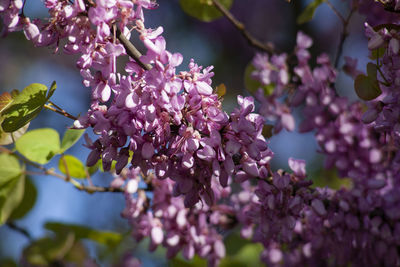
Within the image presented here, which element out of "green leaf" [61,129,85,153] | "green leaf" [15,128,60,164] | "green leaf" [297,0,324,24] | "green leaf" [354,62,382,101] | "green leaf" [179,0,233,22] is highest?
"green leaf" [354,62,382,101]

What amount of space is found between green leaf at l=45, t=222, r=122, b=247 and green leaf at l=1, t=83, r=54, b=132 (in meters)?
0.73

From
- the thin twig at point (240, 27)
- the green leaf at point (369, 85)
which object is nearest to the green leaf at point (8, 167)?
the thin twig at point (240, 27)

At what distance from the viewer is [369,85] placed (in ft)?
2.78

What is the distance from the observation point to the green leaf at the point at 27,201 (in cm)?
140

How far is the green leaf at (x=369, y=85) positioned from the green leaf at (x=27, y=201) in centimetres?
108

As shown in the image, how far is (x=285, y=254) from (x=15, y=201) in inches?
31.1

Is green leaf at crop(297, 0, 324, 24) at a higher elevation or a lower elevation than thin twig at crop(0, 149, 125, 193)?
higher

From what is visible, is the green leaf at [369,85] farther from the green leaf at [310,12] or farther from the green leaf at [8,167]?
the green leaf at [8,167]

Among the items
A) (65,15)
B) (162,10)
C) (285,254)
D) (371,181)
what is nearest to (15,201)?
(65,15)

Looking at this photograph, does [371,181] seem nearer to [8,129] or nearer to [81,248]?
[8,129]

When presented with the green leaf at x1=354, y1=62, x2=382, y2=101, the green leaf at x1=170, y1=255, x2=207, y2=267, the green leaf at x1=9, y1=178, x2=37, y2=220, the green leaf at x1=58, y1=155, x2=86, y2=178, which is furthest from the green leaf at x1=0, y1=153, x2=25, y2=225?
the green leaf at x1=354, y1=62, x2=382, y2=101

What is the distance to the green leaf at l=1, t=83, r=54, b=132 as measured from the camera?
771mm

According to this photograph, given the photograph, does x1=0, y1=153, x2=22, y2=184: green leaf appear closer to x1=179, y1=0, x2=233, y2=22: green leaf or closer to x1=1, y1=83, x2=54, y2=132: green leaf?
x1=1, y1=83, x2=54, y2=132: green leaf

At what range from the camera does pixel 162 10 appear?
132 inches
